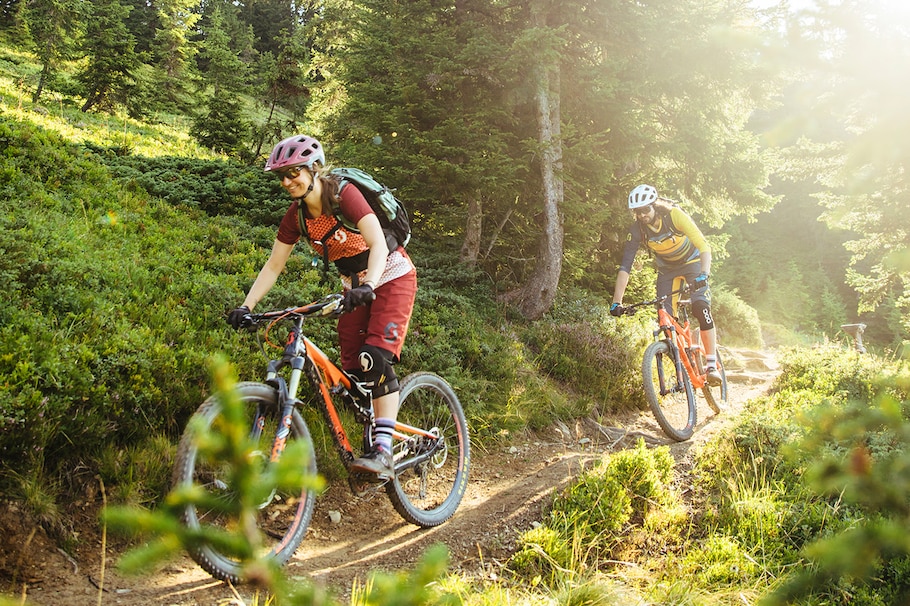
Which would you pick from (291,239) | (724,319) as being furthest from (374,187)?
(724,319)

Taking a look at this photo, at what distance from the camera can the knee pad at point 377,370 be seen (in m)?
4.04

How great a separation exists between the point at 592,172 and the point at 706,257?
14.0ft

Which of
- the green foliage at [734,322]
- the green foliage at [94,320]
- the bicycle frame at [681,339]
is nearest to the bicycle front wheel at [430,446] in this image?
the green foliage at [94,320]

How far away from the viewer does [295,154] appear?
372 cm

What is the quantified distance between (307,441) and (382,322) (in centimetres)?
165

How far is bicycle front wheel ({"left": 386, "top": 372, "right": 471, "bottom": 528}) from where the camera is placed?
4457 mm

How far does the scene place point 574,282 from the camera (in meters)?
12.8

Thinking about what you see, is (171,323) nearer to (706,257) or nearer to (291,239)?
(291,239)

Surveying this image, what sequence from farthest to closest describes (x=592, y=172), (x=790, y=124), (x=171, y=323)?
(x=592, y=172) < (x=171, y=323) < (x=790, y=124)

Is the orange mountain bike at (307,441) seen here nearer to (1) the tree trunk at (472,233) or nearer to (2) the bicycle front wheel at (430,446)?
(2) the bicycle front wheel at (430,446)

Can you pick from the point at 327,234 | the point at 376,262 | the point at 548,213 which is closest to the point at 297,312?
the point at 376,262

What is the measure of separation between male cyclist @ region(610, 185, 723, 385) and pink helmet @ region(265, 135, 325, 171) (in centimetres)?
447

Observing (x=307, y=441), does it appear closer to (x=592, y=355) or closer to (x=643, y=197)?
(x=643, y=197)

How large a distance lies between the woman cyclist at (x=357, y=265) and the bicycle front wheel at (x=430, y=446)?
0.37 meters
